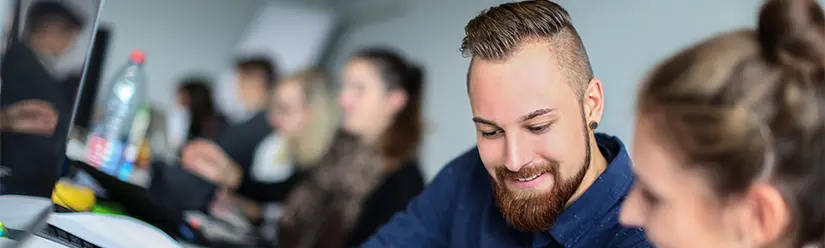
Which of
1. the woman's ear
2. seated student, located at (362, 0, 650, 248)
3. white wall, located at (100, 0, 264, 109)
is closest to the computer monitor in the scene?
seated student, located at (362, 0, 650, 248)

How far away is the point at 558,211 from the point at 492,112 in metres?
0.13

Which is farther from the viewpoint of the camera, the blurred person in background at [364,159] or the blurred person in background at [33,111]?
the blurred person in background at [364,159]

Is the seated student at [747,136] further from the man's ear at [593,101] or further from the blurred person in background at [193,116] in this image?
the blurred person in background at [193,116]

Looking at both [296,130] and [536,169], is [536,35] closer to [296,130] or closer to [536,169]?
[536,169]

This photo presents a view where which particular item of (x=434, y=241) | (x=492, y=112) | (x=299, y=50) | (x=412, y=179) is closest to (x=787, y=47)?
(x=492, y=112)

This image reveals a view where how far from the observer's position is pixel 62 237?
74 cm

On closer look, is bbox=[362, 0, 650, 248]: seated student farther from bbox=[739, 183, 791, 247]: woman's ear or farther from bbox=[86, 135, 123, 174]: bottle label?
bbox=[86, 135, 123, 174]: bottle label

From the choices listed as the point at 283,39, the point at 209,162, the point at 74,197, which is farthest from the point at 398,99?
the point at 283,39

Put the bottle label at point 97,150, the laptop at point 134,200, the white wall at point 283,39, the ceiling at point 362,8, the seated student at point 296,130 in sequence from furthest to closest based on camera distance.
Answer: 1. the white wall at point 283,39
2. the seated student at point 296,130
3. the ceiling at point 362,8
4. the bottle label at point 97,150
5. the laptop at point 134,200

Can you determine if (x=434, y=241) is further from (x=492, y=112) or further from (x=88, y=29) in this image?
(x=88, y=29)

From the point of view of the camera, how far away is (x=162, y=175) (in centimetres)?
156

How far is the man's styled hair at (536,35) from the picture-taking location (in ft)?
2.18

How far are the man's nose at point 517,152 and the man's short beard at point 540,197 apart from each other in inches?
0.5

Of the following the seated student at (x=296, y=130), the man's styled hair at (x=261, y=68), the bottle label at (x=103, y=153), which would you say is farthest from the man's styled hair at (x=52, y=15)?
the man's styled hair at (x=261, y=68)
